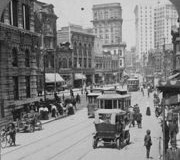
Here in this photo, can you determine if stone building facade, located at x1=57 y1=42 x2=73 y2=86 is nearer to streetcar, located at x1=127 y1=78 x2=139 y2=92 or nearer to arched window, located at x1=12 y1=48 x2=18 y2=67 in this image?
streetcar, located at x1=127 y1=78 x2=139 y2=92

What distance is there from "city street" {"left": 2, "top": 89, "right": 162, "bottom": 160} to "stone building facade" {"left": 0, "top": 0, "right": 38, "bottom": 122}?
4236mm

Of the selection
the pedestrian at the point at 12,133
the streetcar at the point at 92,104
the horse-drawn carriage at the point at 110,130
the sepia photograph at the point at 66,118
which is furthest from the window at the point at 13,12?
the horse-drawn carriage at the point at 110,130

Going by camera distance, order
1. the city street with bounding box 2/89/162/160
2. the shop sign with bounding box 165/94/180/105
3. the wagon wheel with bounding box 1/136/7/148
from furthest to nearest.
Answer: the wagon wheel with bounding box 1/136/7/148 → the city street with bounding box 2/89/162/160 → the shop sign with bounding box 165/94/180/105

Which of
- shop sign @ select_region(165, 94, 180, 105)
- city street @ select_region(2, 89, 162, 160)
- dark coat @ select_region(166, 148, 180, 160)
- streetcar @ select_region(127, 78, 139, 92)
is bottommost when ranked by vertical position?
city street @ select_region(2, 89, 162, 160)

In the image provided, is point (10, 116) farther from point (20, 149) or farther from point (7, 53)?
point (20, 149)

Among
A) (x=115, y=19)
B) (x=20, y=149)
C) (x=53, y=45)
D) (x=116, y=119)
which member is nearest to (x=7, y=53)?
(x=20, y=149)

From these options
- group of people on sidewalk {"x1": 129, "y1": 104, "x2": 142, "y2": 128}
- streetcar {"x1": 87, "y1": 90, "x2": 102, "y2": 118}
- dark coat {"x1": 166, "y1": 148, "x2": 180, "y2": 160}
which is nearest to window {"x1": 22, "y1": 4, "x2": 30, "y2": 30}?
streetcar {"x1": 87, "y1": 90, "x2": 102, "y2": 118}

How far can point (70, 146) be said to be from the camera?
2005 cm

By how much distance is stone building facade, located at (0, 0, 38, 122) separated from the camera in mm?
28327

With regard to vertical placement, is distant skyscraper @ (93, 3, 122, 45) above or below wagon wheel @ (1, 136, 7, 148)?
above

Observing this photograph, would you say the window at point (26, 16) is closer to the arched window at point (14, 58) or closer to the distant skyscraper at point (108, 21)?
the arched window at point (14, 58)

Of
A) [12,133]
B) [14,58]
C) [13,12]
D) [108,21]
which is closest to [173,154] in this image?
[12,133]

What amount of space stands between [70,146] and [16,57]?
14.4m

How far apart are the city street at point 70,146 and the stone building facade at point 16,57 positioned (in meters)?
4.24
